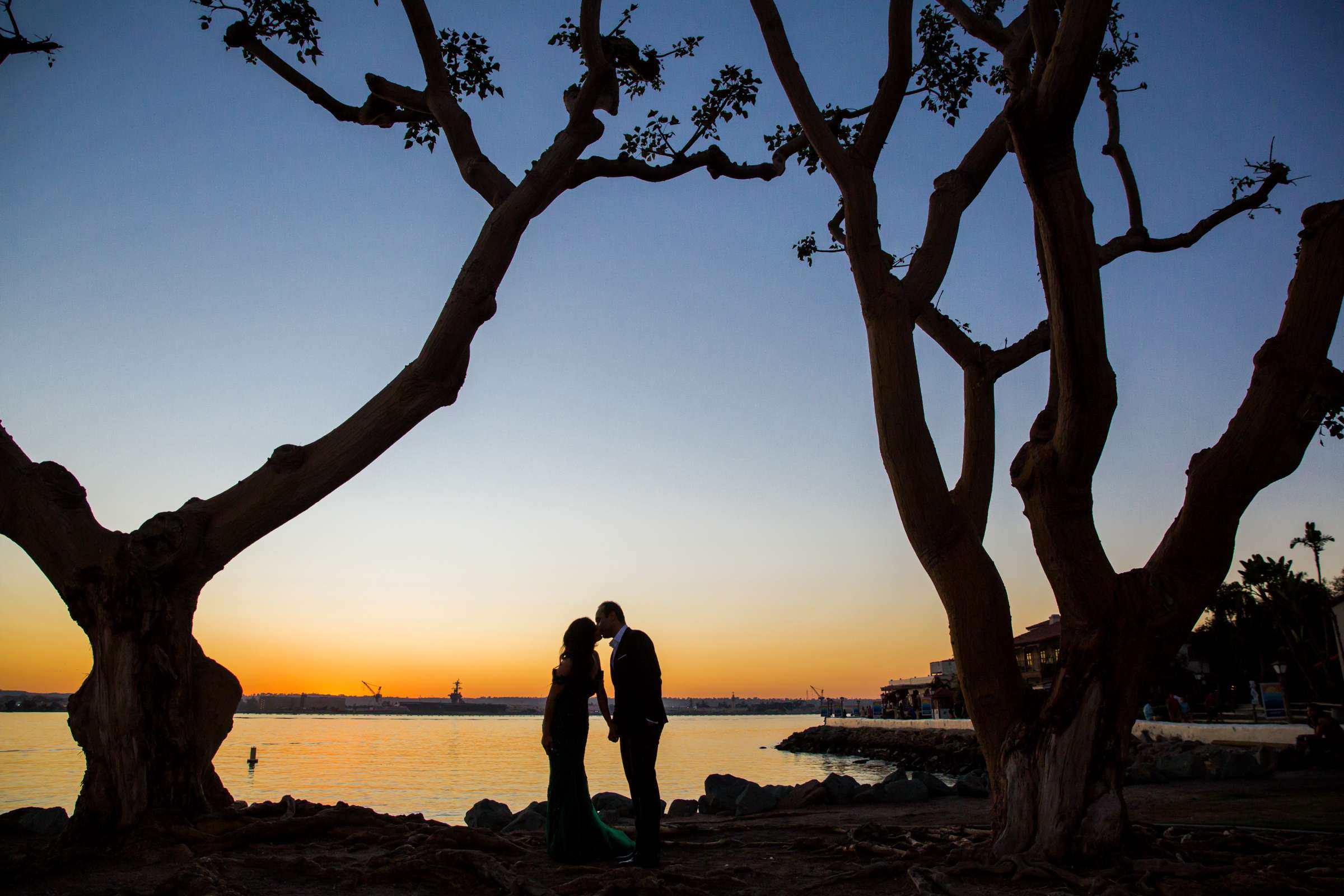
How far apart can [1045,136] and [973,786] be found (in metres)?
8.30

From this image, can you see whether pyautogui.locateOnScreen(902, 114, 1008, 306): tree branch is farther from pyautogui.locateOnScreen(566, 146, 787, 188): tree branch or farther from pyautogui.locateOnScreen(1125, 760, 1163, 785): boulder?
pyautogui.locateOnScreen(1125, 760, 1163, 785): boulder

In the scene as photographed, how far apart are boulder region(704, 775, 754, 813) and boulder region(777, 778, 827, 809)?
46 cm

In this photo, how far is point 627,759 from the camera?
19.2 feet

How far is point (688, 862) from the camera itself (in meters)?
5.91

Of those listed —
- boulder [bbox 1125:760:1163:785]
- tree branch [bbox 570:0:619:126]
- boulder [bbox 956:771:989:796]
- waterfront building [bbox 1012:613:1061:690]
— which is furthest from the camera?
waterfront building [bbox 1012:613:1061:690]

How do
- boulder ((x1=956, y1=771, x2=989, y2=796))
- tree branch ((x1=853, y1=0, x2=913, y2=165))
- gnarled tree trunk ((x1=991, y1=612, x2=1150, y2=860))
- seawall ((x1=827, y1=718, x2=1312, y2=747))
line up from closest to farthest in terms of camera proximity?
gnarled tree trunk ((x1=991, y1=612, x2=1150, y2=860))
tree branch ((x1=853, y1=0, x2=913, y2=165))
boulder ((x1=956, y1=771, x2=989, y2=796))
seawall ((x1=827, y1=718, x2=1312, y2=747))

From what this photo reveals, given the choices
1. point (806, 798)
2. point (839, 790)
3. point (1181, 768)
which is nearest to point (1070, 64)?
point (806, 798)

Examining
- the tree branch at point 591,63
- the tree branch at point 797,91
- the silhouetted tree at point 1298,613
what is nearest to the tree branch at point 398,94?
the tree branch at point 591,63

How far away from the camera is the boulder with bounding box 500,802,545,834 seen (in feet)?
27.6

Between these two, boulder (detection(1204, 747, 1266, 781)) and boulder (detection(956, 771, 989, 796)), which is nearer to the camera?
boulder (detection(956, 771, 989, 796))

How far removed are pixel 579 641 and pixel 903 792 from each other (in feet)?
19.7

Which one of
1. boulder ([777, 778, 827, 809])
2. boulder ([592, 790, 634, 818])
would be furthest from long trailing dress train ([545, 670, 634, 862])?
boulder ([777, 778, 827, 809])

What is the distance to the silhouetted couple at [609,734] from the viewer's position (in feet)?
18.8

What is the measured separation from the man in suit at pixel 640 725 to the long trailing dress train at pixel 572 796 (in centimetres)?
21
